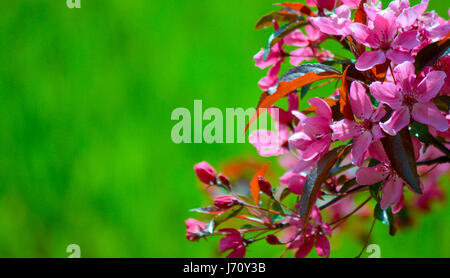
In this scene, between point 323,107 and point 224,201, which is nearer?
point 323,107

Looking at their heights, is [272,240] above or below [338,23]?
below

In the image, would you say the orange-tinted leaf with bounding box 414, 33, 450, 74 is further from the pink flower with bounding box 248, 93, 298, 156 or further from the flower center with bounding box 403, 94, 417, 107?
the pink flower with bounding box 248, 93, 298, 156

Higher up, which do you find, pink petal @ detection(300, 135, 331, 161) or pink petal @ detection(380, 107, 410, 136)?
pink petal @ detection(380, 107, 410, 136)

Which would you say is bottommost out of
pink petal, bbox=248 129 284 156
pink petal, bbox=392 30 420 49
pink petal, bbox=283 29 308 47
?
pink petal, bbox=248 129 284 156

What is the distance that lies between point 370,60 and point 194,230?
0.38 metres

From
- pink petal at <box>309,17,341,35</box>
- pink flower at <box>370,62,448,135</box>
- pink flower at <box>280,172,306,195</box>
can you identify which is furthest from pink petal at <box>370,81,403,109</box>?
pink flower at <box>280,172,306,195</box>

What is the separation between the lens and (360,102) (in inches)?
24.0

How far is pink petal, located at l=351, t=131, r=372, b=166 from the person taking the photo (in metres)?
0.59

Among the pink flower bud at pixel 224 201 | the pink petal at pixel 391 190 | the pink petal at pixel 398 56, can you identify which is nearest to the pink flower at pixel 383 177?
the pink petal at pixel 391 190

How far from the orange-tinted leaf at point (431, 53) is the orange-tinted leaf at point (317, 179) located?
0.43ft

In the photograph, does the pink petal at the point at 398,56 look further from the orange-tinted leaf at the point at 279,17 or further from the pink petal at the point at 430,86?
the orange-tinted leaf at the point at 279,17

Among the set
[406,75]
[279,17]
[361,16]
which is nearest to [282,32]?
[279,17]

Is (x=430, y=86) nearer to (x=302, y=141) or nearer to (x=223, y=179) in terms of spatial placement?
(x=302, y=141)
